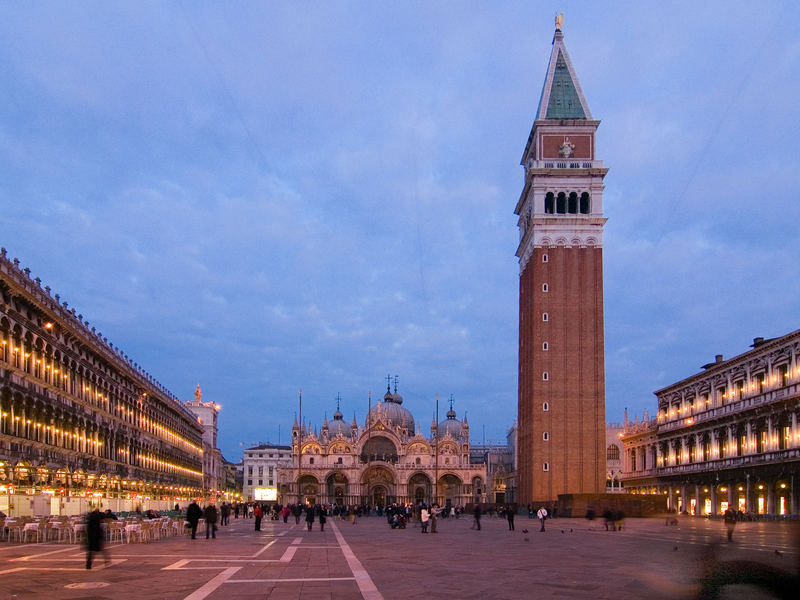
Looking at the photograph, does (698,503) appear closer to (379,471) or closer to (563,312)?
(563,312)

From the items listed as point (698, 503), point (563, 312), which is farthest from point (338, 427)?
point (698, 503)

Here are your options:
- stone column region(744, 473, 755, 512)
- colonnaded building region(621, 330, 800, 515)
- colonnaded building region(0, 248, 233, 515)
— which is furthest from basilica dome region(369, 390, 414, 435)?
stone column region(744, 473, 755, 512)

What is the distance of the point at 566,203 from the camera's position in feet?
298

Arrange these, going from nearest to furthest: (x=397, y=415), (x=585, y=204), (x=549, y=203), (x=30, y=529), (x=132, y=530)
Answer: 1. (x=30, y=529)
2. (x=132, y=530)
3. (x=585, y=204)
4. (x=549, y=203)
5. (x=397, y=415)

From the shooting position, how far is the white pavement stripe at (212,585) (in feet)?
55.7

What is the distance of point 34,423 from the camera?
4519cm

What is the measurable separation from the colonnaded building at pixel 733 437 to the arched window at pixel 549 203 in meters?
21.6

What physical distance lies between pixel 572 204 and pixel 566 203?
2.73 ft

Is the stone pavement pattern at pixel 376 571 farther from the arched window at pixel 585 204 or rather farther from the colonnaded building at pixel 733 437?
the arched window at pixel 585 204

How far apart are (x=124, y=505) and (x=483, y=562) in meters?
42.2

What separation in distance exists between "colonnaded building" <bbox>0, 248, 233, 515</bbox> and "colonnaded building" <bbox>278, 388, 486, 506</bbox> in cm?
4977

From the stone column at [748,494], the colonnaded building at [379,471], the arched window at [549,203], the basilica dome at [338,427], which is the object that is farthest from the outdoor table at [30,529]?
the basilica dome at [338,427]

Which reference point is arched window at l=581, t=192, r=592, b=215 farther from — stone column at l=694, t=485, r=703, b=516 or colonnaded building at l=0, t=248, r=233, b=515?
colonnaded building at l=0, t=248, r=233, b=515

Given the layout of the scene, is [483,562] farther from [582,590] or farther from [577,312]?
[577,312]
